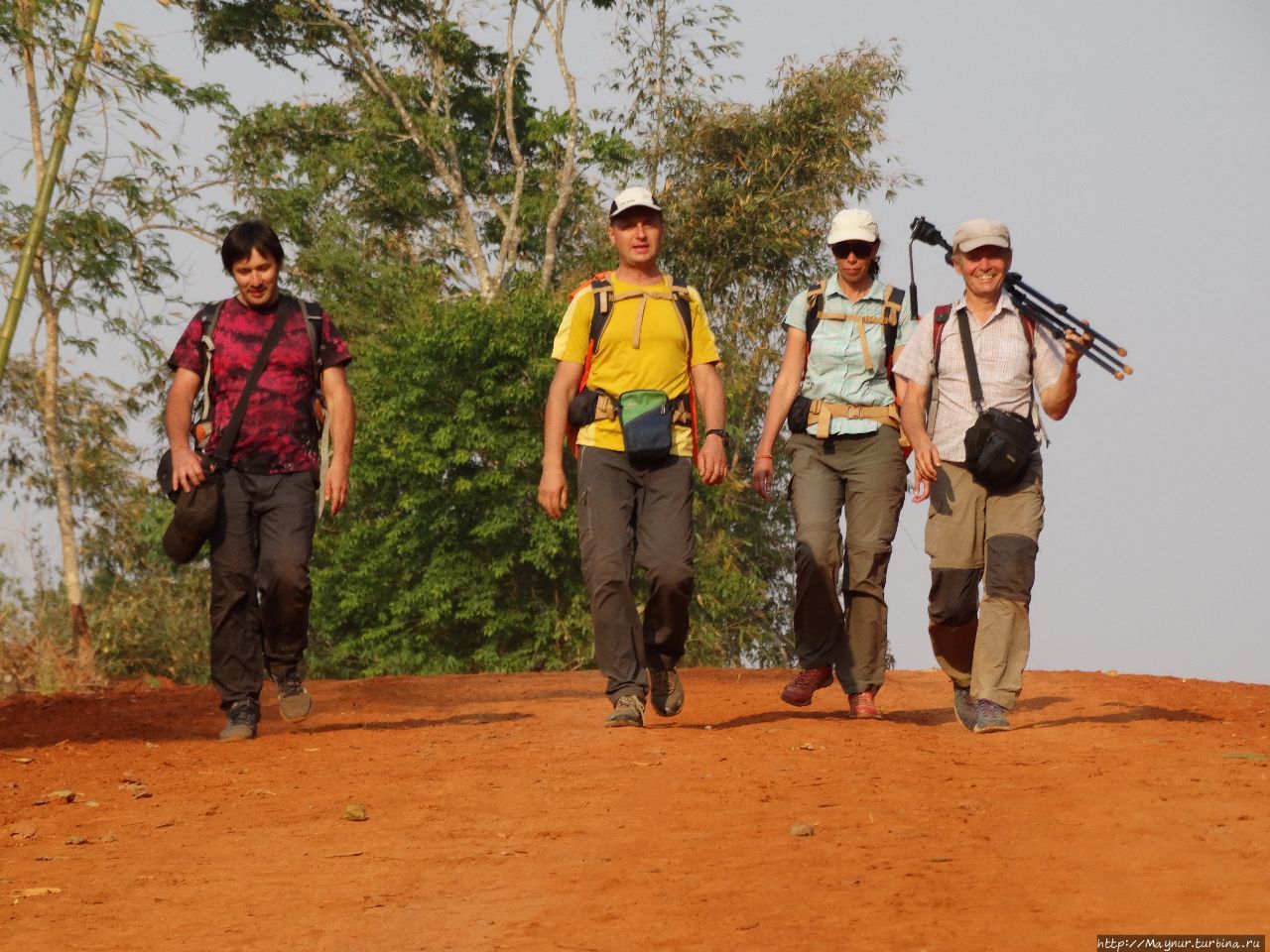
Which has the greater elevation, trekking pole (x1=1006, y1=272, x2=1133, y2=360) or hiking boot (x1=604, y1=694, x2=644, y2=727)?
trekking pole (x1=1006, y1=272, x2=1133, y2=360)

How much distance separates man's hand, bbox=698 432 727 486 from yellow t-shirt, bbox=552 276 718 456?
138 millimetres

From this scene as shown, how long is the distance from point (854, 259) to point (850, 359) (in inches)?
18.1

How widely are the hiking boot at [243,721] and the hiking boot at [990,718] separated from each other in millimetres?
3334

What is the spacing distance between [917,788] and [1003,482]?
218cm

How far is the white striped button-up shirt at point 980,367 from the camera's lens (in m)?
7.93

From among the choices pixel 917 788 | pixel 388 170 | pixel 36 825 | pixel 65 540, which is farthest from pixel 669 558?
pixel 388 170

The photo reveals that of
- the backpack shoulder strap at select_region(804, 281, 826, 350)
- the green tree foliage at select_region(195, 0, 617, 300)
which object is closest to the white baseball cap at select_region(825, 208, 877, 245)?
the backpack shoulder strap at select_region(804, 281, 826, 350)

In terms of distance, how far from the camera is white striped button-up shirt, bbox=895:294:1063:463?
7930 millimetres

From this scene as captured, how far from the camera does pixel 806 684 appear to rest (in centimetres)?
852

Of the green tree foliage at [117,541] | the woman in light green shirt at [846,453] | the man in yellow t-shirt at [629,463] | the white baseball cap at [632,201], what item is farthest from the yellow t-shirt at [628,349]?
the green tree foliage at [117,541]

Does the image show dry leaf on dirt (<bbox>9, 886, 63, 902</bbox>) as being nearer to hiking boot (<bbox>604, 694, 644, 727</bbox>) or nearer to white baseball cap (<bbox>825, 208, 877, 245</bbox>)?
hiking boot (<bbox>604, 694, 644, 727</bbox>)

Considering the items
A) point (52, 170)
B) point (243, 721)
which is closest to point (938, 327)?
point (243, 721)

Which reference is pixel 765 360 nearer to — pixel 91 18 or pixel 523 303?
pixel 523 303

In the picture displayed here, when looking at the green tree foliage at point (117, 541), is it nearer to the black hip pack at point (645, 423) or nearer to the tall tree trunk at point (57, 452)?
the tall tree trunk at point (57, 452)
